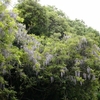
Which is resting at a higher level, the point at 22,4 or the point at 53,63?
the point at 22,4

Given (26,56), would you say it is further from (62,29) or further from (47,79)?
(62,29)

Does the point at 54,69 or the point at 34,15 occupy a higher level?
the point at 34,15

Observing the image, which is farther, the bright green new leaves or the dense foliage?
the bright green new leaves

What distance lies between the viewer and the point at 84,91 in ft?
46.9

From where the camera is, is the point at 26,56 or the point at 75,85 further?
the point at 75,85

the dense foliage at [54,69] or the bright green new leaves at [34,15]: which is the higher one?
the bright green new leaves at [34,15]

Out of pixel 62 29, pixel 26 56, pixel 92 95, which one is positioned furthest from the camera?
pixel 62 29

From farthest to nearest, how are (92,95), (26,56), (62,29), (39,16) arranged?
(62,29) < (39,16) < (92,95) < (26,56)

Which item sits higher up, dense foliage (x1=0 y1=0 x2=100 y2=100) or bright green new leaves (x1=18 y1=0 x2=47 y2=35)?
bright green new leaves (x1=18 y1=0 x2=47 y2=35)

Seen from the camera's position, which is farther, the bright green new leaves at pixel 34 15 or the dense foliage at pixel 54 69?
the bright green new leaves at pixel 34 15

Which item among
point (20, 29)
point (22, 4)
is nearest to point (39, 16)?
point (22, 4)

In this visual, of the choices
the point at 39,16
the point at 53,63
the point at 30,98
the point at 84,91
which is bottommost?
the point at 30,98

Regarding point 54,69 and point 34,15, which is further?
point 34,15

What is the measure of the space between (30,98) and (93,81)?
3463 millimetres
